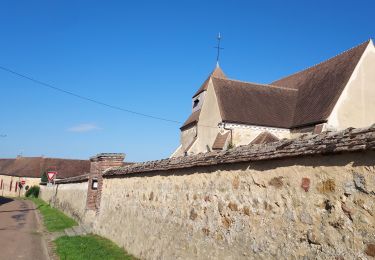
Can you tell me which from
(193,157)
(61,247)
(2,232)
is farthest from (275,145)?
(2,232)

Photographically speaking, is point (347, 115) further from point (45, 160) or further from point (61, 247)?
point (45, 160)

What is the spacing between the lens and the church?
68.8 feet

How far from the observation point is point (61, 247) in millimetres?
10641

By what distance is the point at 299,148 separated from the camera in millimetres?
4461

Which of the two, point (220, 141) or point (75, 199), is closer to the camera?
point (75, 199)

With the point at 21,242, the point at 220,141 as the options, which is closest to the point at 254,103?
the point at 220,141

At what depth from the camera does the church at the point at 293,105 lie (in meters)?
21.0

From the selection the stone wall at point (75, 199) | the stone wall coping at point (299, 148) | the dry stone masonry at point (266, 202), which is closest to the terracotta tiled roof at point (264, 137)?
the stone wall at point (75, 199)

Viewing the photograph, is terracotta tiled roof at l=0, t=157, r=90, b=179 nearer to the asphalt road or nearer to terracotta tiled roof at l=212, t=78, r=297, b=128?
terracotta tiled roof at l=212, t=78, r=297, b=128

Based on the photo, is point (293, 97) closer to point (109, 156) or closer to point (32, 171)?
point (109, 156)

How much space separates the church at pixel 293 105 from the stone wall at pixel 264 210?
13.5 meters

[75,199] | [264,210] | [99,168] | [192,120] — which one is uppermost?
[192,120]

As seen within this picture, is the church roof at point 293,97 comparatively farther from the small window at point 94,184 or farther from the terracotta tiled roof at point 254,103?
the small window at point 94,184

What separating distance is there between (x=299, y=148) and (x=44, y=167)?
62060 millimetres
